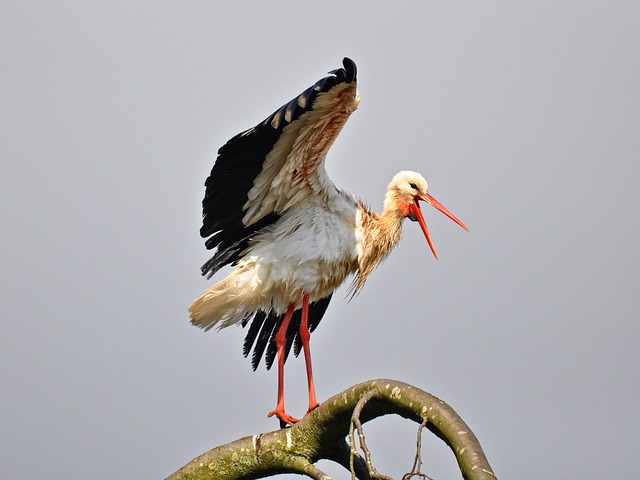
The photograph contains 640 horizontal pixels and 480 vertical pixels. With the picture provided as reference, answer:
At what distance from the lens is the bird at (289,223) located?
754cm

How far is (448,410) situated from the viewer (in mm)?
5270

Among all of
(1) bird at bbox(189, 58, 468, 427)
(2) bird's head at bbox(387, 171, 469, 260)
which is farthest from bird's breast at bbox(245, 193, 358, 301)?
(2) bird's head at bbox(387, 171, 469, 260)

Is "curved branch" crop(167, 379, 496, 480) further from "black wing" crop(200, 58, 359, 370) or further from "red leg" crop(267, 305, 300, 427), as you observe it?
"black wing" crop(200, 58, 359, 370)

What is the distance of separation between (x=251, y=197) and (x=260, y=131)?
67cm

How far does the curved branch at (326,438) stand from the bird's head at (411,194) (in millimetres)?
2625

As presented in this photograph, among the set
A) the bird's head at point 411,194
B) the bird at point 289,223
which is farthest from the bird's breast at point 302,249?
the bird's head at point 411,194

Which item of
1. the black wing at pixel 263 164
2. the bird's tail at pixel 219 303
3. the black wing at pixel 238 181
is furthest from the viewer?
the bird's tail at pixel 219 303

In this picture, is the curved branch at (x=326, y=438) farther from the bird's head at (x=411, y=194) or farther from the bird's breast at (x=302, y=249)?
the bird's head at (x=411, y=194)

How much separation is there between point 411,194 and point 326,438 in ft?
9.47

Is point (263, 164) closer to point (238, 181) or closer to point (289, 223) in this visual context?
point (238, 181)

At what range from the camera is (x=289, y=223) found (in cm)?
815

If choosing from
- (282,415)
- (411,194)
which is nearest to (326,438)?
(282,415)

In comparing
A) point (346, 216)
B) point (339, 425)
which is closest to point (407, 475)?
point (339, 425)

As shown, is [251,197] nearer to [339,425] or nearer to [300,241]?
[300,241]
